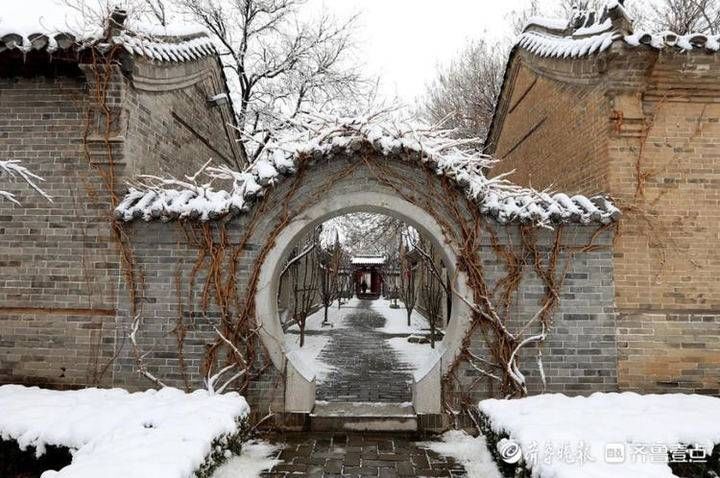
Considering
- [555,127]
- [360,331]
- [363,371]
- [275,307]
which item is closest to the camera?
[275,307]

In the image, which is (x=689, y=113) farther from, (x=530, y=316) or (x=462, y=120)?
(x=462, y=120)

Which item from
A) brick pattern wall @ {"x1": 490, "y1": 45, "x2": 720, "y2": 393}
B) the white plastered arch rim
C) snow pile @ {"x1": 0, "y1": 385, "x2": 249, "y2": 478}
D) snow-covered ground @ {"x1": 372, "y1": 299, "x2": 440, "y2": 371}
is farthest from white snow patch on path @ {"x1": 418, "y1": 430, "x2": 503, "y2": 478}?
snow pile @ {"x1": 0, "y1": 385, "x2": 249, "y2": 478}

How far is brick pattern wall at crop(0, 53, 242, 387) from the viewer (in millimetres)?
5973

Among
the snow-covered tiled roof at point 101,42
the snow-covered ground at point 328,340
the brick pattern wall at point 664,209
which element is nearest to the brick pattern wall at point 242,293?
the brick pattern wall at point 664,209

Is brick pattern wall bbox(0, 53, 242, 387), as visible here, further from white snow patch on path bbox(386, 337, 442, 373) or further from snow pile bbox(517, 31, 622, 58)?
white snow patch on path bbox(386, 337, 442, 373)

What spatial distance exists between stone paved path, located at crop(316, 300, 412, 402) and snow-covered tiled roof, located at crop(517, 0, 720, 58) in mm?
5228

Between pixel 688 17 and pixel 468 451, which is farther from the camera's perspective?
pixel 688 17

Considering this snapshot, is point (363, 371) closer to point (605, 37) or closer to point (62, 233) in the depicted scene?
point (62, 233)

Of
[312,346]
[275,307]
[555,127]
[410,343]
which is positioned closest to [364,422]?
[275,307]

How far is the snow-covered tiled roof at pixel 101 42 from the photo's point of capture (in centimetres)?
567

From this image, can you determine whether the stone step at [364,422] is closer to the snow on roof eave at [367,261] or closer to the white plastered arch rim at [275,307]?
the white plastered arch rim at [275,307]

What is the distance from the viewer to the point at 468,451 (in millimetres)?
5238

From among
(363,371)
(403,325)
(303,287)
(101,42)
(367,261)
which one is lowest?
(403,325)

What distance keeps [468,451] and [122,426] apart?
3.25 m
